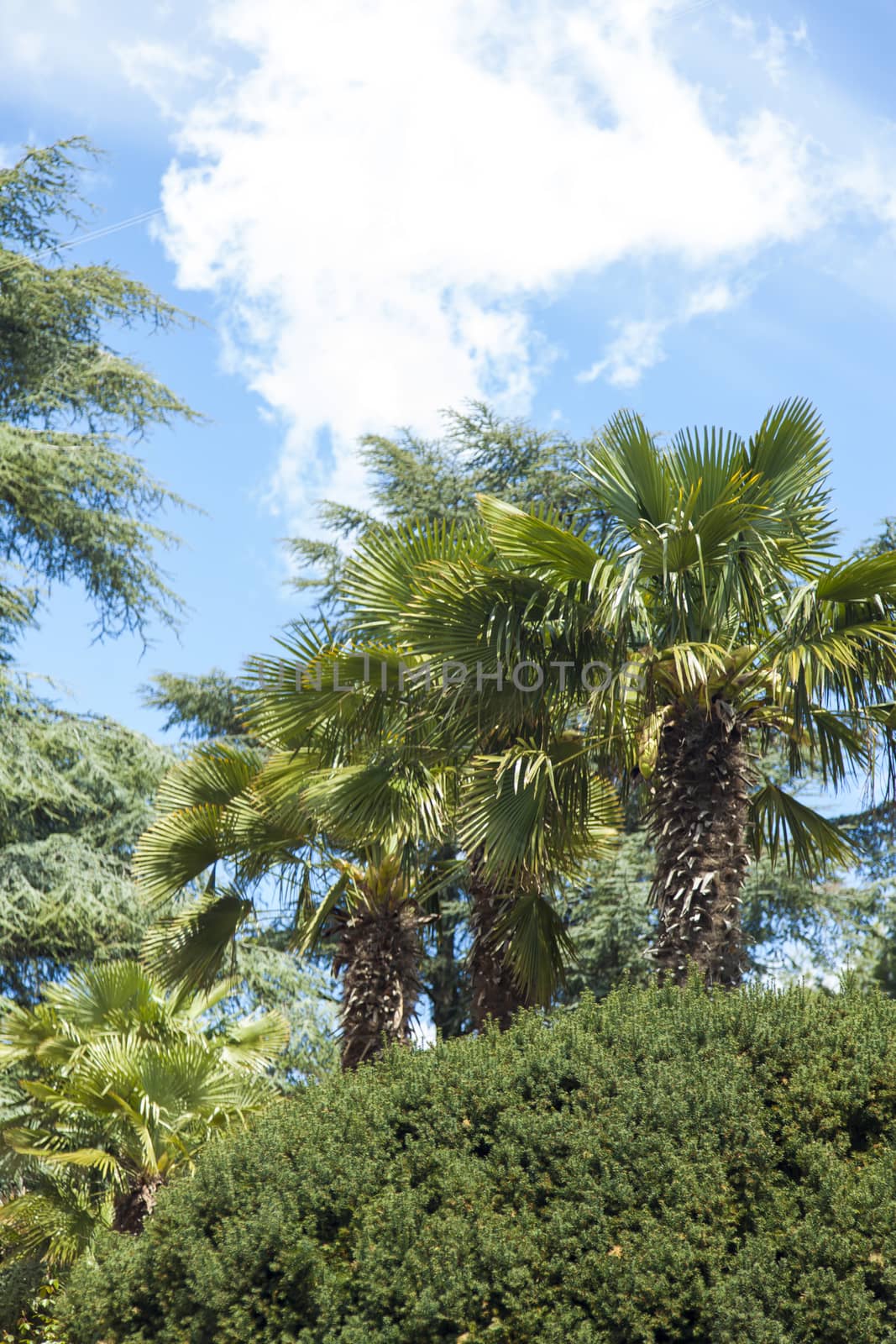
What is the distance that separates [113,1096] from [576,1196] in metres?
5.03

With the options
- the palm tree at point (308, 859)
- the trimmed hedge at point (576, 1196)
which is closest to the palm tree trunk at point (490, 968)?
the palm tree at point (308, 859)

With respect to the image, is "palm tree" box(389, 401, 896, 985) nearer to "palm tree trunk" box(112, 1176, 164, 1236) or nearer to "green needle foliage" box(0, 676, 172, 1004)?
"palm tree trunk" box(112, 1176, 164, 1236)

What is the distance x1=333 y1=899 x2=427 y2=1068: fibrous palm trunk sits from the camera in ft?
33.1

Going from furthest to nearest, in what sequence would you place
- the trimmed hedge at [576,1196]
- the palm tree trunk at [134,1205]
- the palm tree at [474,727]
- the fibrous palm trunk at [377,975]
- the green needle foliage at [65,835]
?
1. the green needle foliage at [65,835]
2. the fibrous palm trunk at [377,975]
3. the palm tree trunk at [134,1205]
4. the palm tree at [474,727]
5. the trimmed hedge at [576,1196]

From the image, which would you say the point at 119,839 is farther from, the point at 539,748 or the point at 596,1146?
the point at 596,1146

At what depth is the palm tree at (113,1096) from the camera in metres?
9.64

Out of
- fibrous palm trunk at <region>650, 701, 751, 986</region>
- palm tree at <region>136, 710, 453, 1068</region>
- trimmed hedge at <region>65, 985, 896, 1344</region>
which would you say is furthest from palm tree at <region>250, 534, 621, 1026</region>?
trimmed hedge at <region>65, 985, 896, 1344</region>

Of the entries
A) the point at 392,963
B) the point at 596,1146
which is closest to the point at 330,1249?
the point at 596,1146

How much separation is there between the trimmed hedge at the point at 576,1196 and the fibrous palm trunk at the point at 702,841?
964mm

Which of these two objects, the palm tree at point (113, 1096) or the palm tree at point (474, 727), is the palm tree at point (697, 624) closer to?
the palm tree at point (474, 727)

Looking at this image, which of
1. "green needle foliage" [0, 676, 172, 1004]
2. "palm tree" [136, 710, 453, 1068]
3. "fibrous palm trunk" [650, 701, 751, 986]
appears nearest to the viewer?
"fibrous palm trunk" [650, 701, 751, 986]

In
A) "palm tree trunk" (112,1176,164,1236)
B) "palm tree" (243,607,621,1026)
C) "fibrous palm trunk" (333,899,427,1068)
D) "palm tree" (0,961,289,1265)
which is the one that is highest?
"palm tree" (243,607,621,1026)

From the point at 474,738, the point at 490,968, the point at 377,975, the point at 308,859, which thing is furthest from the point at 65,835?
the point at 474,738

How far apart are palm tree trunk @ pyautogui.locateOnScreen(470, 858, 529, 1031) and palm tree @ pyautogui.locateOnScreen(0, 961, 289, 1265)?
2005 mm
